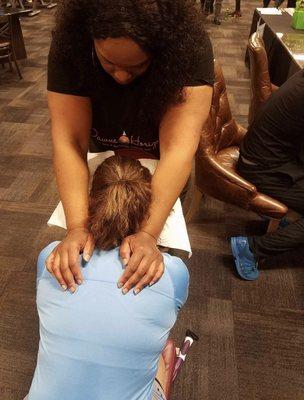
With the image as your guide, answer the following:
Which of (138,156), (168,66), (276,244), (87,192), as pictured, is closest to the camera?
(168,66)

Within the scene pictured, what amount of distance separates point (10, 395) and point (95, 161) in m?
0.91

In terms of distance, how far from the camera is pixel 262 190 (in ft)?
5.30

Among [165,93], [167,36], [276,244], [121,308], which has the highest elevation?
[167,36]

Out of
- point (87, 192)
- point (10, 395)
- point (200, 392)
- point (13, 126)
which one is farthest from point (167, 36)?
point (13, 126)

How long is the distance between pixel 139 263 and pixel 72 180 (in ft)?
1.03

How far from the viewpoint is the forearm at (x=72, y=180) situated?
846 mm

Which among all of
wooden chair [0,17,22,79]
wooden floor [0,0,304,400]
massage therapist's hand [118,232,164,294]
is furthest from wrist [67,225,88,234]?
wooden chair [0,17,22,79]

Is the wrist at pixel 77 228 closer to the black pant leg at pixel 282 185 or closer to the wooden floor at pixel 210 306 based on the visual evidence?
the wooden floor at pixel 210 306

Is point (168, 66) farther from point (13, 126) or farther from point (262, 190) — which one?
point (13, 126)

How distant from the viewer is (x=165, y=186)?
2.84 feet

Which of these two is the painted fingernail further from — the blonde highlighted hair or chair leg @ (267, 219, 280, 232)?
chair leg @ (267, 219, 280, 232)

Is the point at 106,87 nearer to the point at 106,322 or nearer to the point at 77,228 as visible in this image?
the point at 77,228

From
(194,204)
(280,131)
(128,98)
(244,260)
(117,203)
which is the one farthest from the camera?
(194,204)

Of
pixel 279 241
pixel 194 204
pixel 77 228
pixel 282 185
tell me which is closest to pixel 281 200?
pixel 282 185
